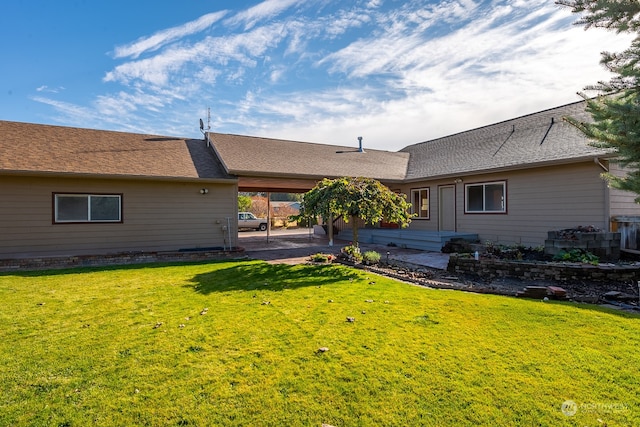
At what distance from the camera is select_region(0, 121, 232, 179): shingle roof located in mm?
9195

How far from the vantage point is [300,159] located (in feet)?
45.4

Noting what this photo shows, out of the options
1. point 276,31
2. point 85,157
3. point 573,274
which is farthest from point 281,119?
point 573,274

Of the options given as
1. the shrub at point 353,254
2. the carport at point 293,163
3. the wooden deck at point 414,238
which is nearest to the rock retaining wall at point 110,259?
the carport at point 293,163

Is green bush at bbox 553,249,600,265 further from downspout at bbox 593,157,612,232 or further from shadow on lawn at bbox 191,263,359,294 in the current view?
shadow on lawn at bbox 191,263,359,294

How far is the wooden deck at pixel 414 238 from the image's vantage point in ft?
37.4

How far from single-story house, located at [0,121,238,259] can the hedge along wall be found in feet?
24.2

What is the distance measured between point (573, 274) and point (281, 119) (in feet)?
41.3

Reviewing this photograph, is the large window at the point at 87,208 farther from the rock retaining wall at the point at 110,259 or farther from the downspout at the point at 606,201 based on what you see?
the downspout at the point at 606,201

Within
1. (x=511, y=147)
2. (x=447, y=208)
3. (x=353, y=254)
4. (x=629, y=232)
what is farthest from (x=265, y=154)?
(x=629, y=232)

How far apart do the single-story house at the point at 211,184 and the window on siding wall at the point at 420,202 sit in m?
0.14

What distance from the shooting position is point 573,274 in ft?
20.5

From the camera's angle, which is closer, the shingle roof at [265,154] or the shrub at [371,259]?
the shrub at [371,259]

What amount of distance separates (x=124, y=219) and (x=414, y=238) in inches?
378

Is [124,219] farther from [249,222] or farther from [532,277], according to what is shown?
[249,222]
